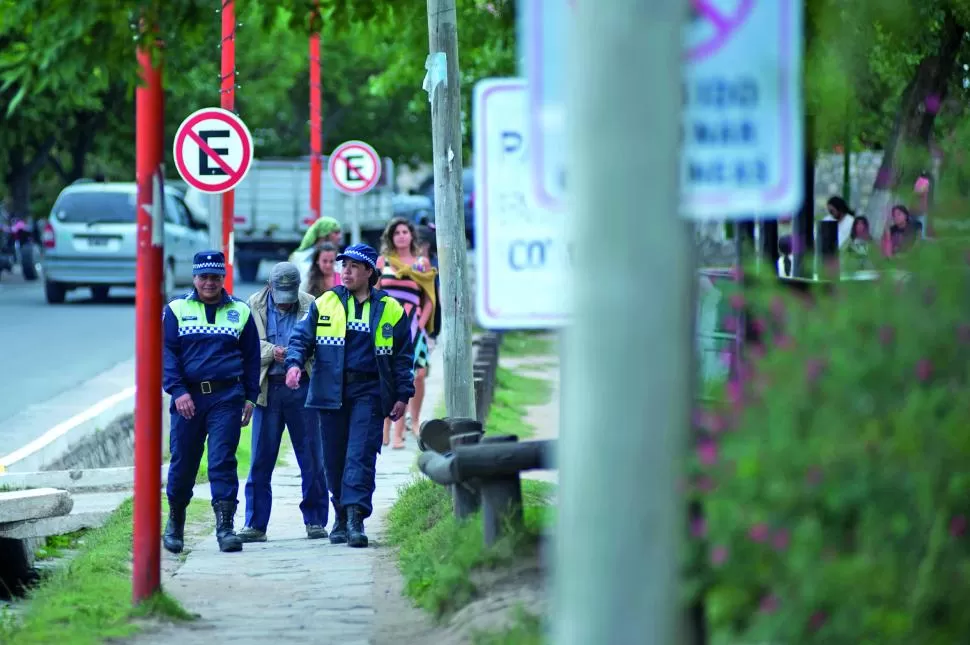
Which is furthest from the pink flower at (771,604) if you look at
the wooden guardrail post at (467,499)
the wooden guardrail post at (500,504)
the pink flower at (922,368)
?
the wooden guardrail post at (467,499)

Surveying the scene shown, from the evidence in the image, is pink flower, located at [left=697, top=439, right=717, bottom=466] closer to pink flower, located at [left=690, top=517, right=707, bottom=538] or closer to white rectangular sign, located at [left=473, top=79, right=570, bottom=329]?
pink flower, located at [left=690, top=517, right=707, bottom=538]

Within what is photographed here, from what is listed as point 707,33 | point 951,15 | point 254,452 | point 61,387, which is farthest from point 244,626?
point 61,387

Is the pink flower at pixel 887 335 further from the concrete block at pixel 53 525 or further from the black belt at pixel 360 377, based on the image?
the concrete block at pixel 53 525

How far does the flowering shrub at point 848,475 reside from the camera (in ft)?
15.2

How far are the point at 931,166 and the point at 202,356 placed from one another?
5706 mm

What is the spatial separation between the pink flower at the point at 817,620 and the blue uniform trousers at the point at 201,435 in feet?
20.8

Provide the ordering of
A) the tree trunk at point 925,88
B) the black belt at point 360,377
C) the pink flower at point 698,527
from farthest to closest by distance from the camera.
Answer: the tree trunk at point 925,88, the black belt at point 360,377, the pink flower at point 698,527

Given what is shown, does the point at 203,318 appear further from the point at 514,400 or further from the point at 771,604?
the point at 514,400

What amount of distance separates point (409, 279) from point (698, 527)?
11042 millimetres

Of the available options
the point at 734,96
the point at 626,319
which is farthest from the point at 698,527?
the point at 626,319

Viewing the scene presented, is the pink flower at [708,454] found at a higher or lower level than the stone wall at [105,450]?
higher

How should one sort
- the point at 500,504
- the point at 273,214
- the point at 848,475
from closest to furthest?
1. the point at 848,475
2. the point at 500,504
3. the point at 273,214

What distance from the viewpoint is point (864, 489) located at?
4.70 metres

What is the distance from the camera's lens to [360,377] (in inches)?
437
